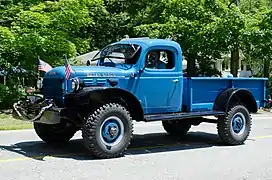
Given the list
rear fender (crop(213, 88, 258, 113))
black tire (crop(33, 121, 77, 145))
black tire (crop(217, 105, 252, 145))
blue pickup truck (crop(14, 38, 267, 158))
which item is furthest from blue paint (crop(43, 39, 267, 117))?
black tire (crop(33, 121, 77, 145))

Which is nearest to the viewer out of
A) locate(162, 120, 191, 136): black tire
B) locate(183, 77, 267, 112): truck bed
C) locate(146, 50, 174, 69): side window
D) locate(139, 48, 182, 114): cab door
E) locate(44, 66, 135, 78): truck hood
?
locate(44, 66, 135, 78): truck hood

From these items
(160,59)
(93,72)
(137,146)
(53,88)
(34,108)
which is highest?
(160,59)

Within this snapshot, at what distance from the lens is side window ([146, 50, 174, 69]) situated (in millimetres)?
9797

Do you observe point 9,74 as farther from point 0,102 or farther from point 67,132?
point 67,132

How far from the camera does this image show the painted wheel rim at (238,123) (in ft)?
36.0

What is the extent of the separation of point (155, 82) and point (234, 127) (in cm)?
254

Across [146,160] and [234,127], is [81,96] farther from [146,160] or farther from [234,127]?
[234,127]

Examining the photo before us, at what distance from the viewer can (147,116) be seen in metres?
9.49

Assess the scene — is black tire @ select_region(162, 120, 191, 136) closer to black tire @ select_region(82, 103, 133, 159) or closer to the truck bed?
the truck bed

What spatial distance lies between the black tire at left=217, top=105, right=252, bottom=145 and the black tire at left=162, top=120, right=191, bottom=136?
1310mm

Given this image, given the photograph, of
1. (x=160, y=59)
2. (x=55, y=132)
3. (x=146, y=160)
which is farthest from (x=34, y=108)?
(x=160, y=59)

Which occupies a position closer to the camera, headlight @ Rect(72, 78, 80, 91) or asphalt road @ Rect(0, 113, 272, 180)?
asphalt road @ Rect(0, 113, 272, 180)

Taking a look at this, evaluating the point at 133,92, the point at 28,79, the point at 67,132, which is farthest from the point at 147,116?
the point at 28,79

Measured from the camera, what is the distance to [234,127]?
11.0 metres
